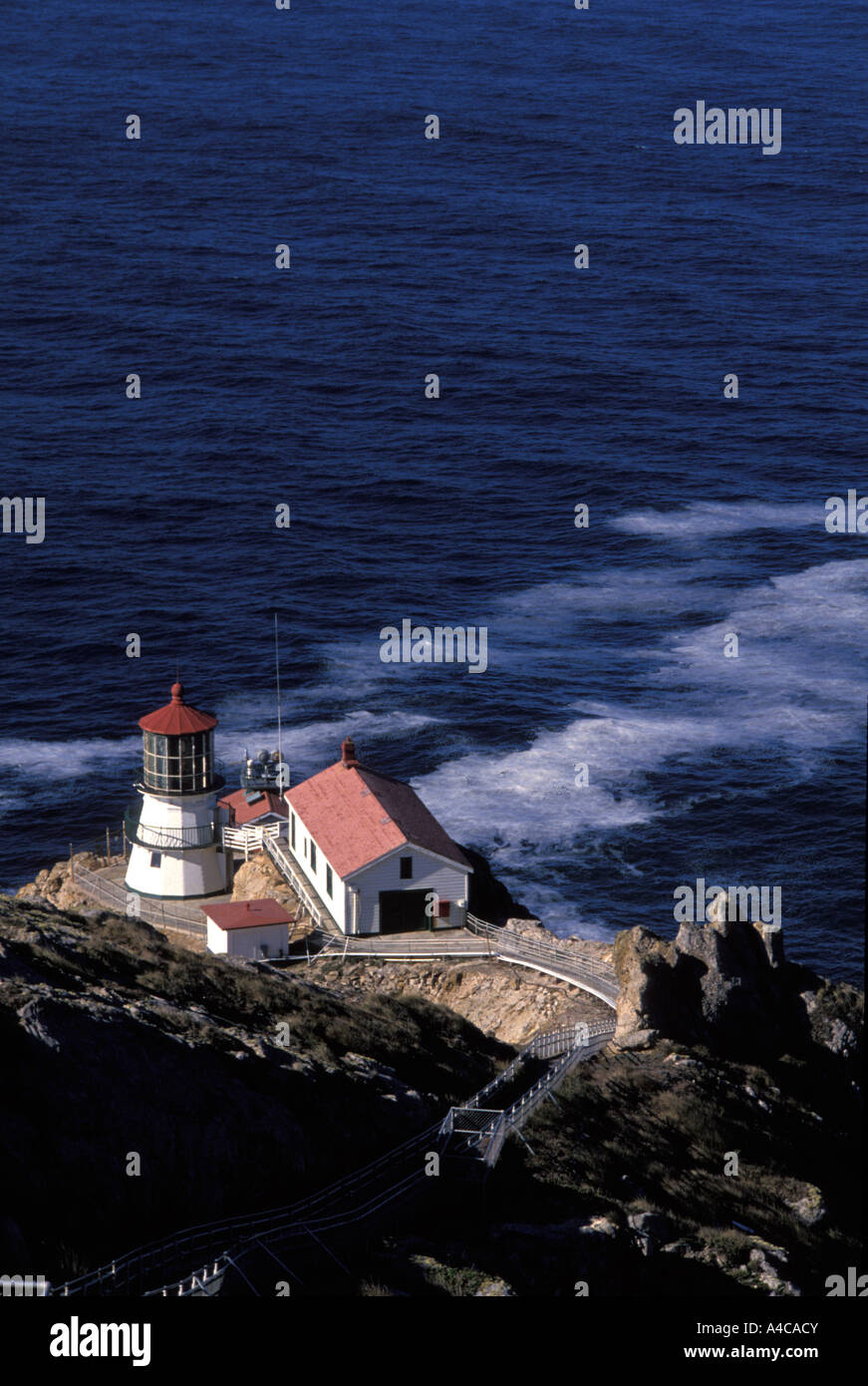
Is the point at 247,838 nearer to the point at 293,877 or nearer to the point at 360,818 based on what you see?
the point at 293,877

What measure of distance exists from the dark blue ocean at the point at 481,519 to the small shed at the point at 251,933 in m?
21.9

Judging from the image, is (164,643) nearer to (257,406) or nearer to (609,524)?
(609,524)

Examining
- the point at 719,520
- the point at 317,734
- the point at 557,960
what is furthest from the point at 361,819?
the point at 719,520

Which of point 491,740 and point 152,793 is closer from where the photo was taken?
point 152,793

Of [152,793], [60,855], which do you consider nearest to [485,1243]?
[152,793]

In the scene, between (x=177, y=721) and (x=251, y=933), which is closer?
(x=251, y=933)

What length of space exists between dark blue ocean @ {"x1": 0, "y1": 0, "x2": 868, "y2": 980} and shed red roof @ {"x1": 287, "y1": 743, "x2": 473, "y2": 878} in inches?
665

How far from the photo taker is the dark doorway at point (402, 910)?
207ft

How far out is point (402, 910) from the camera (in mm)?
63406

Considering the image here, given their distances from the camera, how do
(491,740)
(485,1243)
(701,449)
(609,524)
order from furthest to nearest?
(701,449) → (609,524) → (491,740) → (485,1243)

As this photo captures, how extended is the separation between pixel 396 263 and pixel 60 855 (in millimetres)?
106477

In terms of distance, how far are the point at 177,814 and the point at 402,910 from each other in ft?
30.9
